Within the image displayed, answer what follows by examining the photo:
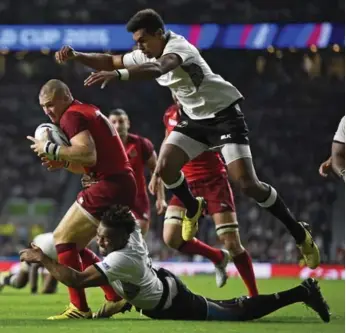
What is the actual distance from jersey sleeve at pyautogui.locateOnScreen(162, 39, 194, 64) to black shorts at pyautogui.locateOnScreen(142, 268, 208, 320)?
153cm

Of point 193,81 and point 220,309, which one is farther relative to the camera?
point 193,81

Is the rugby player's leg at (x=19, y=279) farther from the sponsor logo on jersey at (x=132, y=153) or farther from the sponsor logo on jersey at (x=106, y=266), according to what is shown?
the sponsor logo on jersey at (x=106, y=266)

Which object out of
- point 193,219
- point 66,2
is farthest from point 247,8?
point 193,219

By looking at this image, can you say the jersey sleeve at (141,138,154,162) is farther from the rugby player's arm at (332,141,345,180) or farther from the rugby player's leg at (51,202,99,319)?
the rugby player's leg at (51,202,99,319)

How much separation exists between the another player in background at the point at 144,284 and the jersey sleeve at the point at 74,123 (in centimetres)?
78

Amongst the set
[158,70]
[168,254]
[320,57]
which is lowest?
[168,254]

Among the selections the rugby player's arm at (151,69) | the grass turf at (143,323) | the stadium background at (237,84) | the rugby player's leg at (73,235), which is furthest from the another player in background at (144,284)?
the stadium background at (237,84)

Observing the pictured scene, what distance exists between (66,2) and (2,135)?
3.99 meters

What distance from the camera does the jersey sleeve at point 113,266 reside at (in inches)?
241

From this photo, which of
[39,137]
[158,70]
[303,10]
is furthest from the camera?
[303,10]

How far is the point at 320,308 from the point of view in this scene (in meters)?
6.60

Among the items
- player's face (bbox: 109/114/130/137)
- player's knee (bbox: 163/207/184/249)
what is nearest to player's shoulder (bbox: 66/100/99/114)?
player's knee (bbox: 163/207/184/249)

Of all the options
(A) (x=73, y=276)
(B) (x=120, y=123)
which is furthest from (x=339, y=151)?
(A) (x=73, y=276)

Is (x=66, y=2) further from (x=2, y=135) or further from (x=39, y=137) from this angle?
(x=39, y=137)
